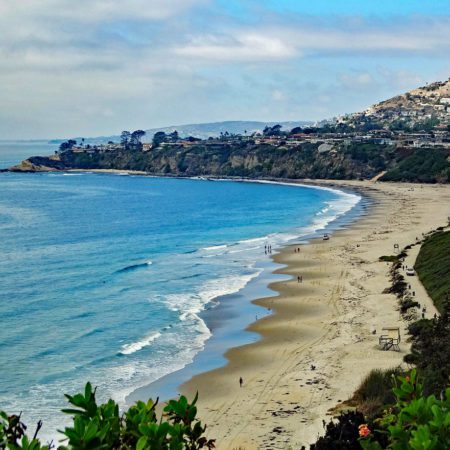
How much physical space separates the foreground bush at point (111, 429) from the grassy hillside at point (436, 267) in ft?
91.7

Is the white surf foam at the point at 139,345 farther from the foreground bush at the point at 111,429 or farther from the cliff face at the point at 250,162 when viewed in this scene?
the cliff face at the point at 250,162

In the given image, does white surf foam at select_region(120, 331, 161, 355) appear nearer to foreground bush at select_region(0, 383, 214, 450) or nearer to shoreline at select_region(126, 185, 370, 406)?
shoreline at select_region(126, 185, 370, 406)

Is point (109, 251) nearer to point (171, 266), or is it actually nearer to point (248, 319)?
point (171, 266)

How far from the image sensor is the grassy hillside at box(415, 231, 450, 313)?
37.1 m

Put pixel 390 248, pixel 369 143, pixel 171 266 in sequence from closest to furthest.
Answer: pixel 171 266
pixel 390 248
pixel 369 143

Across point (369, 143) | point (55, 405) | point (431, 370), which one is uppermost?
point (369, 143)

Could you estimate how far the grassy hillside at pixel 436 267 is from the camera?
37.1m

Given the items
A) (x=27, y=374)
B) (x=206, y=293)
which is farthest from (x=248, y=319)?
(x=27, y=374)

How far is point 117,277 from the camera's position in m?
49.8

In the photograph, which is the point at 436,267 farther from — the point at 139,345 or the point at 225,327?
the point at 139,345

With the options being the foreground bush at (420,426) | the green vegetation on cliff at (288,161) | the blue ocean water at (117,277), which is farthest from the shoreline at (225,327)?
the green vegetation on cliff at (288,161)

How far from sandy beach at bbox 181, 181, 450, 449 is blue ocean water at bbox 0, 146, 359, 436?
3234 mm

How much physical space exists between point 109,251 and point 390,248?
24224 millimetres

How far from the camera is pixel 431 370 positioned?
70.2 feet
